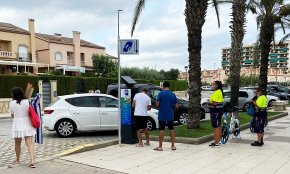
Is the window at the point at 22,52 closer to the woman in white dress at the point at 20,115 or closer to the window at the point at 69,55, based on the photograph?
the window at the point at 69,55

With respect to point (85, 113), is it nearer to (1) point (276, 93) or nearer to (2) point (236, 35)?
(2) point (236, 35)

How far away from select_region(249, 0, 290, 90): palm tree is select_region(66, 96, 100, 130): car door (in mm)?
12740

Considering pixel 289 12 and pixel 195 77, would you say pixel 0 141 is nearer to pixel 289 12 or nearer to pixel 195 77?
pixel 195 77

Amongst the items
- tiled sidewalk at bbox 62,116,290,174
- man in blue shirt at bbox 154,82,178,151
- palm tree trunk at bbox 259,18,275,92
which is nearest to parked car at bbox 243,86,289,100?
palm tree trunk at bbox 259,18,275,92

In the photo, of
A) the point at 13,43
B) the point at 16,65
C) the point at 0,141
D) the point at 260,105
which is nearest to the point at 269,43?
the point at 260,105

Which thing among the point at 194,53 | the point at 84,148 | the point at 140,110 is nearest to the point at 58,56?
the point at 194,53

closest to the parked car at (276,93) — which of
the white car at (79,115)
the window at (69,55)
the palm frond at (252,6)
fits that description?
the palm frond at (252,6)

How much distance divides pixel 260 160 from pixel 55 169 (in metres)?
4.35

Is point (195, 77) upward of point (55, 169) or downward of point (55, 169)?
upward

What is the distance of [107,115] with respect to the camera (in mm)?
11945

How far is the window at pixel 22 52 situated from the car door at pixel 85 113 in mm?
40895

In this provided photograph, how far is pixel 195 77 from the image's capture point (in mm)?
11547

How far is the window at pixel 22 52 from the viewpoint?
49719 mm

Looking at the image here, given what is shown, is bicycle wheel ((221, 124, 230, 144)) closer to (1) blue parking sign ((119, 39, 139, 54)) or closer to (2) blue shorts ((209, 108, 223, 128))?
(2) blue shorts ((209, 108, 223, 128))
